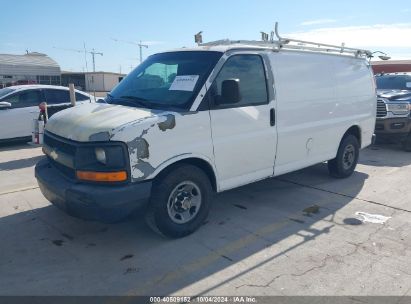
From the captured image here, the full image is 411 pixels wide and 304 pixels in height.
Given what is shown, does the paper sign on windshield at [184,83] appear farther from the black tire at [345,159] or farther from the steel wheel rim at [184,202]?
the black tire at [345,159]

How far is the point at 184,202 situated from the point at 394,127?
22.8ft

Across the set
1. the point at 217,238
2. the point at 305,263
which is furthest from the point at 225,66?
the point at 305,263

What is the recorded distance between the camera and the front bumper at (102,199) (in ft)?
11.5

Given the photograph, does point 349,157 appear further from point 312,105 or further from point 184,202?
point 184,202

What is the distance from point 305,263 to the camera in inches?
144

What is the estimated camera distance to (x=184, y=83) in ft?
13.8

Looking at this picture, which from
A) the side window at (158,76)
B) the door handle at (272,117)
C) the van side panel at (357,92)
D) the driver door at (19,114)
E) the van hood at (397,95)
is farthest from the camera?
the driver door at (19,114)

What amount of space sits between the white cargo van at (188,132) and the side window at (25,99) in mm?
5963

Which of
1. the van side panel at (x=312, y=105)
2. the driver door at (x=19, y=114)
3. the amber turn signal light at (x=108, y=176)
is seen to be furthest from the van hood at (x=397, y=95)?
the driver door at (x=19, y=114)

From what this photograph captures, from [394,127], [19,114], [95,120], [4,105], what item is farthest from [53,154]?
[394,127]

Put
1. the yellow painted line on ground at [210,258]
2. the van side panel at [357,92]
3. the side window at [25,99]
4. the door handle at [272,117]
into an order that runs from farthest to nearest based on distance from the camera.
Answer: the side window at [25,99] → the van side panel at [357,92] → the door handle at [272,117] → the yellow painted line on ground at [210,258]

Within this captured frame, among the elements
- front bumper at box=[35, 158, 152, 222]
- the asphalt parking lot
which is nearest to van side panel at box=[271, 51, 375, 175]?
the asphalt parking lot

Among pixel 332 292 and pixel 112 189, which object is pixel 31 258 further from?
pixel 332 292

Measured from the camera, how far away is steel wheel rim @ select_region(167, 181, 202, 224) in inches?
159
